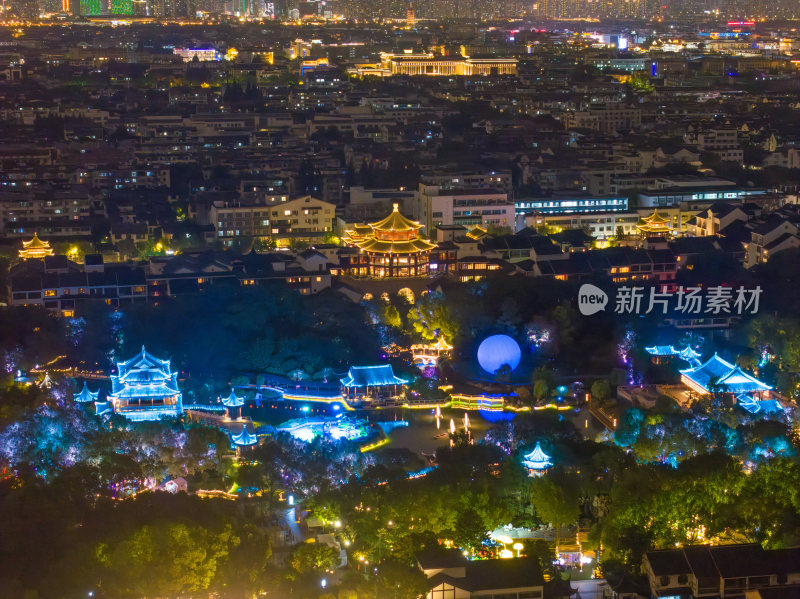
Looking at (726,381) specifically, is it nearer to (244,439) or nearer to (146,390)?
(244,439)

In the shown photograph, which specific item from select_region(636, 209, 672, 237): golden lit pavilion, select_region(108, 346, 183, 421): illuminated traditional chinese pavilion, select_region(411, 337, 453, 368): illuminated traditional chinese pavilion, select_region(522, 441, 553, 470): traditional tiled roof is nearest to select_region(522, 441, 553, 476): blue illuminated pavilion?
select_region(522, 441, 553, 470): traditional tiled roof

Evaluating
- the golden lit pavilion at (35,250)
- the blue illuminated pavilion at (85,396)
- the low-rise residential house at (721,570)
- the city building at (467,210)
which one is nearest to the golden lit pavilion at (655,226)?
the city building at (467,210)

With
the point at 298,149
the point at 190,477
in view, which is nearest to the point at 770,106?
the point at 298,149

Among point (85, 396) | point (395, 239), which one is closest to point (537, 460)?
point (85, 396)

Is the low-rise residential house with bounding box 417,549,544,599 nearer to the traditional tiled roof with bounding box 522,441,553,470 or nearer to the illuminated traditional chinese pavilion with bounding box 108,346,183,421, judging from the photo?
the traditional tiled roof with bounding box 522,441,553,470

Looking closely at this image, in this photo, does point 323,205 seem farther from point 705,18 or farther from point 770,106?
point 705,18

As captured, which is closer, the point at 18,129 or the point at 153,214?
the point at 153,214

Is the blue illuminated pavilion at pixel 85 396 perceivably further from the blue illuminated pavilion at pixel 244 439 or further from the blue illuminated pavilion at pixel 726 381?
the blue illuminated pavilion at pixel 726 381
